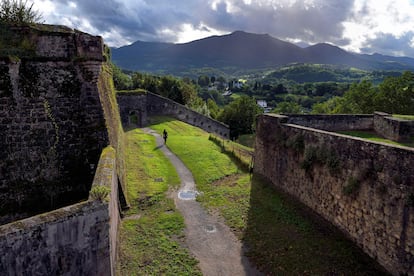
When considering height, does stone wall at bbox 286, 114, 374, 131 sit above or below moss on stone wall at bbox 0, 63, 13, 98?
below

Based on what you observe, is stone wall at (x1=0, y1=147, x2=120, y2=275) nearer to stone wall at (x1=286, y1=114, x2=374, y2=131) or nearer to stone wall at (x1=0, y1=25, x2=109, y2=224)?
stone wall at (x1=0, y1=25, x2=109, y2=224)

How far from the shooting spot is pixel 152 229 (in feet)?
34.5

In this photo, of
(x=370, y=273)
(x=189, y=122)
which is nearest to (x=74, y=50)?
(x=370, y=273)

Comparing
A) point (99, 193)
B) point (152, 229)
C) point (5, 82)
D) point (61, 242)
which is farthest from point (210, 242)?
point (5, 82)

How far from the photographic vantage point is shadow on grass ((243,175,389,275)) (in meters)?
8.24

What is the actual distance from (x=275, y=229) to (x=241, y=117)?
42022 millimetres

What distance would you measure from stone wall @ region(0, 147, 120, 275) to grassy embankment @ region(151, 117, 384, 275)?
5.07 metres

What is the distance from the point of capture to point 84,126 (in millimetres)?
9906

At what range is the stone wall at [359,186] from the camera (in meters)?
7.31

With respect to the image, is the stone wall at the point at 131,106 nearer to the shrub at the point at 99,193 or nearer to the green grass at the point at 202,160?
the green grass at the point at 202,160

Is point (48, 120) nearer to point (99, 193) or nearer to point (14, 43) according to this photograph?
point (14, 43)

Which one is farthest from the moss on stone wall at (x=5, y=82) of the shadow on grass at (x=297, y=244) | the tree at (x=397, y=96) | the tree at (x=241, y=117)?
the tree at (x=241, y=117)

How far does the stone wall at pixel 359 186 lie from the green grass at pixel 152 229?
5.37 m

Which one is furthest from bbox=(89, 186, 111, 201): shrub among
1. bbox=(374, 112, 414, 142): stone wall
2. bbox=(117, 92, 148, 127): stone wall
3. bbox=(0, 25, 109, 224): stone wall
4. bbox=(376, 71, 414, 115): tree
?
bbox=(376, 71, 414, 115): tree
